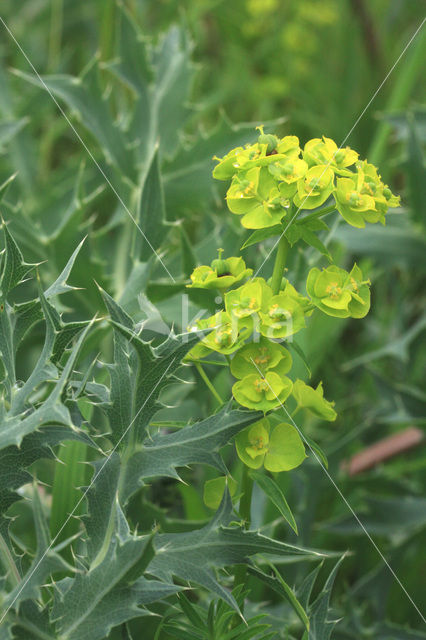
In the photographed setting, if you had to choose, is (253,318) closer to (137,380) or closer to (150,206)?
(137,380)

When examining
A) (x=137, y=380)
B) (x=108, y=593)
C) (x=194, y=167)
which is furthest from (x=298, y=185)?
(x=194, y=167)

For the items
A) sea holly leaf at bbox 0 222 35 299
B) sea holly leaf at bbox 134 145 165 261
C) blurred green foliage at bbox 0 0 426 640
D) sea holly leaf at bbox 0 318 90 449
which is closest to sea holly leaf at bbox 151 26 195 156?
blurred green foliage at bbox 0 0 426 640

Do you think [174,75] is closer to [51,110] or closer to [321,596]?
[51,110]

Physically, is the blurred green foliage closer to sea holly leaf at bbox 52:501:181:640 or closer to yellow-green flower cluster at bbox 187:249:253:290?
yellow-green flower cluster at bbox 187:249:253:290

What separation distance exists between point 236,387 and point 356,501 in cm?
73

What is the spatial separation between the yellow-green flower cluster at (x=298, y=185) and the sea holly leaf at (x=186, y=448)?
5.5 inches

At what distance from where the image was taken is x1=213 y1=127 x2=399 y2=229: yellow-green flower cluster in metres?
0.51

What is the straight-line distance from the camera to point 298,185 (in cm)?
50

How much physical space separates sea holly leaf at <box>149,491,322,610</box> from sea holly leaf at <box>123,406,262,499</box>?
0.12 ft

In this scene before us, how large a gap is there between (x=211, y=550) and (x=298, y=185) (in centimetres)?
27

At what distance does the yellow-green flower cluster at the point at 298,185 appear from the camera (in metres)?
0.51

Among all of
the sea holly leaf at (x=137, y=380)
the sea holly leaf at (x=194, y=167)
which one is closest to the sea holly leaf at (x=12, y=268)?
the sea holly leaf at (x=137, y=380)

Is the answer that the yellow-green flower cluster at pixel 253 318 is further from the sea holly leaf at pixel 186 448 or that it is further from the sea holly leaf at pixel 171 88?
the sea holly leaf at pixel 171 88

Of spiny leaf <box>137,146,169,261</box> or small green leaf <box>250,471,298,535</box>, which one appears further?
spiny leaf <box>137,146,169,261</box>
